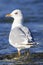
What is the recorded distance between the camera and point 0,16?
1838 centimetres

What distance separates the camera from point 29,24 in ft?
55.5

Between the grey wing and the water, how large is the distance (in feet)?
2.03

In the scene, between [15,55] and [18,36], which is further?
[15,55]

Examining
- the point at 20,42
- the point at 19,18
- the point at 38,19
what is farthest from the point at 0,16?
the point at 20,42

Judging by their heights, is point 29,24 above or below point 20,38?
above

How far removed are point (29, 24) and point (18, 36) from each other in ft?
15.7

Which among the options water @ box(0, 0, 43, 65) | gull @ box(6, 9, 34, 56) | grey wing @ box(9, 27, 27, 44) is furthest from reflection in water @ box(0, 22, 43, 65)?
grey wing @ box(9, 27, 27, 44)

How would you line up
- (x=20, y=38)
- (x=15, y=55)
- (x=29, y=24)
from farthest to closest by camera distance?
(x=29, y=24) < (x=15, y=55) < (x=20, y=38)

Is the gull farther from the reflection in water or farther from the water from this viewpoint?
the water

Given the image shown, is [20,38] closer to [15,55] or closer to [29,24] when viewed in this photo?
[15,55]

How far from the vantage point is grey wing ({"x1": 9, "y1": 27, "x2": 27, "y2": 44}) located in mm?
11985

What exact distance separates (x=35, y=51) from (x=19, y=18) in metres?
1.12

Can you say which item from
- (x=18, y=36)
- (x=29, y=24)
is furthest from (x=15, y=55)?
(x=29, y=24)

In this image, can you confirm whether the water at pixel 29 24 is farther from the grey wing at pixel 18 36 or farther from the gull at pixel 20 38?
the grey wing at pixel 18 36
